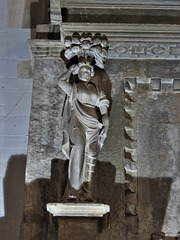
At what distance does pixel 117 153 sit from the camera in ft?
16.2

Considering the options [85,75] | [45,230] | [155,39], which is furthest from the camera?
[155,39]

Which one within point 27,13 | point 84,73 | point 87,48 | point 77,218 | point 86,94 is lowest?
point 77,218

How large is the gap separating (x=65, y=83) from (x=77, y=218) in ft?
4.19

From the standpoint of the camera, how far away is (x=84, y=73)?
16.2 ft

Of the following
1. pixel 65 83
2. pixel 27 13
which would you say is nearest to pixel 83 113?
pixel 65 83

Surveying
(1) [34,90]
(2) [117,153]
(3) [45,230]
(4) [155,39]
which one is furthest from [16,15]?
(3) [45,230]

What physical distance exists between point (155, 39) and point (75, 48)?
0.85 metres

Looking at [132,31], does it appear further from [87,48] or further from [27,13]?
[27,13]

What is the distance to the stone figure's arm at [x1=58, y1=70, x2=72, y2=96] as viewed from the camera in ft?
16.1

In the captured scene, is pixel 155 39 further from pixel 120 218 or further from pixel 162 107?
pixel 120 218

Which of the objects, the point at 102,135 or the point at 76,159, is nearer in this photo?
the point at 76,159

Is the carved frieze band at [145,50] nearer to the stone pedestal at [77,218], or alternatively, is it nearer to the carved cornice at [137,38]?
the carved cornice at [137,38]

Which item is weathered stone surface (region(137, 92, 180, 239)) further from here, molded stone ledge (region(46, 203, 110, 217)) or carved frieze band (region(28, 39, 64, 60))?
carved frieze band (region(28, 39, 64, 60))

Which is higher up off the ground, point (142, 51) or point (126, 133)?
point (142, 51)
